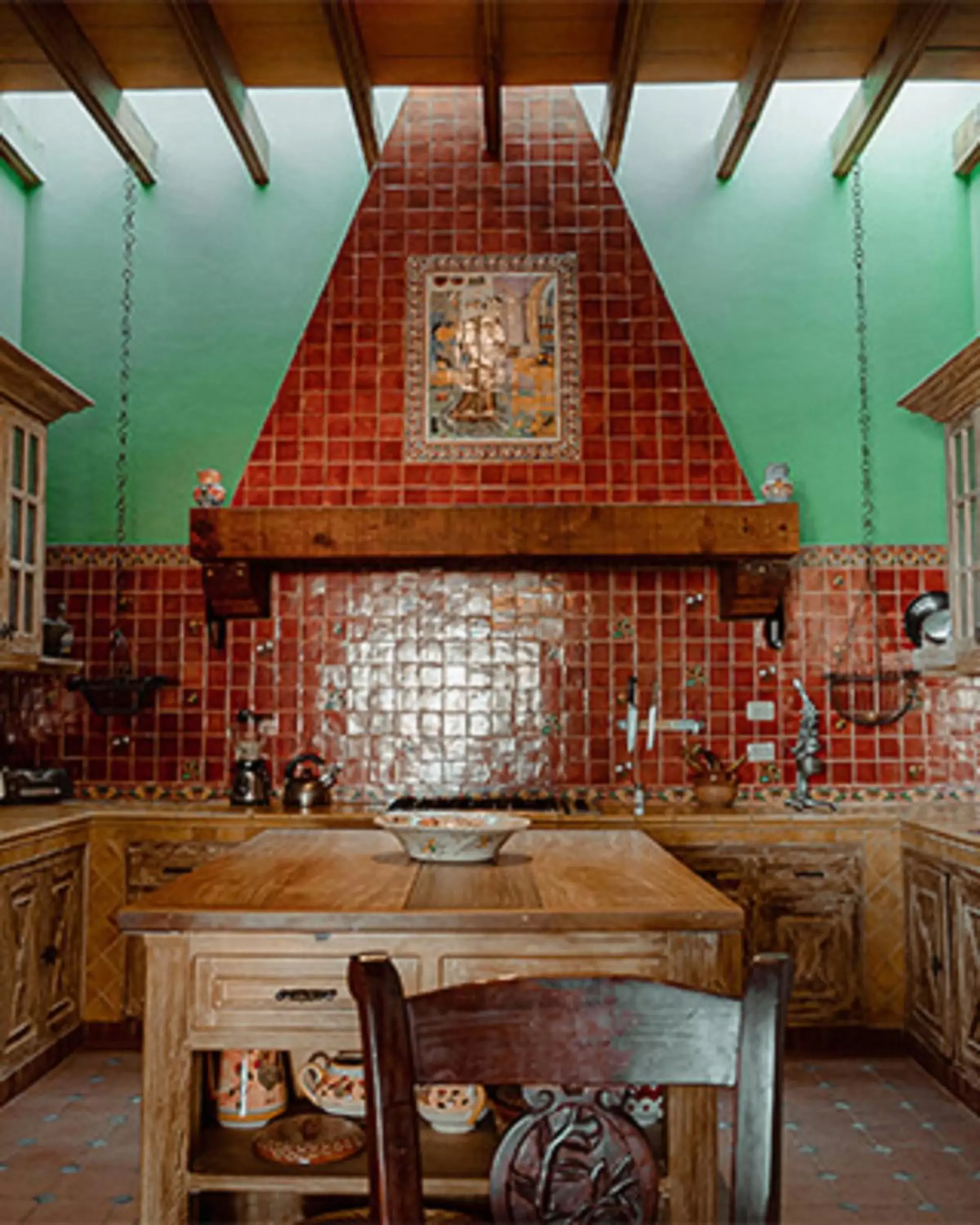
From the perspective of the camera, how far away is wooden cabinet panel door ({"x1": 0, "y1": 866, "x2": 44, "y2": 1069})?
3.82 metres

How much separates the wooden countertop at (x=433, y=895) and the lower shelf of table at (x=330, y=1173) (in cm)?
43

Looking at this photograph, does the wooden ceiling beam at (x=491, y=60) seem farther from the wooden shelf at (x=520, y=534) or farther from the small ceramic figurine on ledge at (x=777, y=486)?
the small ceramic figurine on ledge at (x=777, y=486)

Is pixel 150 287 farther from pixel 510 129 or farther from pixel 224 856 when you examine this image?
pixel 224 856

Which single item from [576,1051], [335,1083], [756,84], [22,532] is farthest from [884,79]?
[576,1051]

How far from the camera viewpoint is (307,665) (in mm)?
5242

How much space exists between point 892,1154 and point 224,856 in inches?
88.4

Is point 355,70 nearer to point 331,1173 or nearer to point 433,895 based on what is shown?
point 433,895

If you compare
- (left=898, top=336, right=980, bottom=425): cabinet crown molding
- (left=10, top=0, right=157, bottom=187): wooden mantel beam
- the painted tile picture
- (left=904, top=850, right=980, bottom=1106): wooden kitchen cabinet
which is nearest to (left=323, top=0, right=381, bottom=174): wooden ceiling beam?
the painted tile picture

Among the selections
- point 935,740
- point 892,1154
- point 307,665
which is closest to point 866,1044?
point 892,1154

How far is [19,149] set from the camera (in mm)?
5355

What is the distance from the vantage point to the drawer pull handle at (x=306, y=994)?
7.13 feet

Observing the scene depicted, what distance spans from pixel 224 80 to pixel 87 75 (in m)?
0.53

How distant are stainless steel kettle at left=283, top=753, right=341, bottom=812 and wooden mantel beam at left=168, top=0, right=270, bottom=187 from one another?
9.01 feet

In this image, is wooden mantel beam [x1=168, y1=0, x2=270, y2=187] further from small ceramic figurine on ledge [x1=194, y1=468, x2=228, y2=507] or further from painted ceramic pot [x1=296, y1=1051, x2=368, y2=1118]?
painted ceramic pot [x1=296, y1=1051, x2=368, y2=1118]
